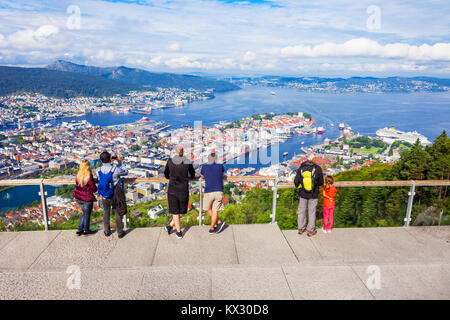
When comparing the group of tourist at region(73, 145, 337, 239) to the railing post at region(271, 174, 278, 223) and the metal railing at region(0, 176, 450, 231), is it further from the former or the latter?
the railing post at region(271, 174, 278, 223)

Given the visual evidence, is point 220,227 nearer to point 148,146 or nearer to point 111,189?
point 111,189

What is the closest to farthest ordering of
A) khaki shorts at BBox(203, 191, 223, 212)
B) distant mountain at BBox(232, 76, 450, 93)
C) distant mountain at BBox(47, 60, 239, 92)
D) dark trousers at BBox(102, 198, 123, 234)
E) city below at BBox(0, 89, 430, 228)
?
dark trousers at BBox(102, 198, 123, 234), khaki shorts at BBox(203, 191, 223, 212), city below at BBox(0, 89, 430, 228), distant mountain at BBox(232, 76, 450, 93), distant mountain at BBox(47, 60, 239, 92)

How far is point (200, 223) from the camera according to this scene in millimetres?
4832

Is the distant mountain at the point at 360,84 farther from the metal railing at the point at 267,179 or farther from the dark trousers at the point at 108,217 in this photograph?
the dark trousers at the point at 108,217

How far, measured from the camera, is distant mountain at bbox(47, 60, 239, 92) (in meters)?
127

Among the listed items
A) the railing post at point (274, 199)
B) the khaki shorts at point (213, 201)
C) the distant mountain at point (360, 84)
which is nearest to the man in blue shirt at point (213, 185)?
the khaki shorts at point (213, 201)

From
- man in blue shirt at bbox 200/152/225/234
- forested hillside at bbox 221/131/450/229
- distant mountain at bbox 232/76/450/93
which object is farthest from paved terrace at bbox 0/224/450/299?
distant mountain at bbox 232/76/450/93

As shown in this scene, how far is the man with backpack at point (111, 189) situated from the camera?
4098 millimetres

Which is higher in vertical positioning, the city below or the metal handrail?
the metal handrail

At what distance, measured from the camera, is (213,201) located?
4434 mm

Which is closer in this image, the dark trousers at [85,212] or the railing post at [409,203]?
the dark trousers at [85,212]

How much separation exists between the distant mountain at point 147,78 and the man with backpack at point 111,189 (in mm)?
121214

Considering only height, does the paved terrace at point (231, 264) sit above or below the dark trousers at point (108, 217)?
below

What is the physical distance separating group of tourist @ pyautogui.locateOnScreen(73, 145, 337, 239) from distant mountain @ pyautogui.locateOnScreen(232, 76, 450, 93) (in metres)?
143
